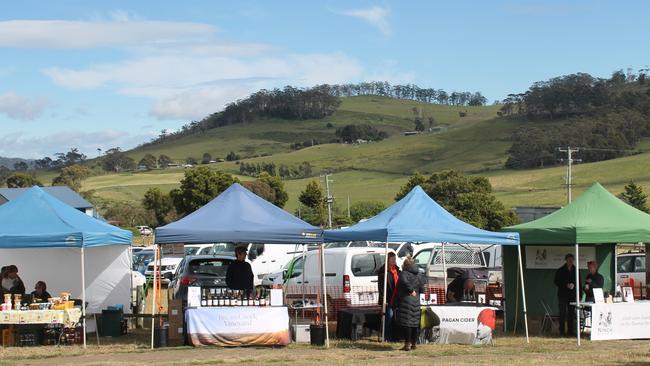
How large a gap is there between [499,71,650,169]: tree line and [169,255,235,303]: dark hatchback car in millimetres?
98020

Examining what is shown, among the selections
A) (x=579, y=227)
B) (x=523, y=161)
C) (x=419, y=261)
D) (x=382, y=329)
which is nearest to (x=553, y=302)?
(x=579, y=227)

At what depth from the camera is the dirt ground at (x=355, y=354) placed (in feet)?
45.0

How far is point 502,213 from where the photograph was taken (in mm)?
69188

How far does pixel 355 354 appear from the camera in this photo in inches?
577

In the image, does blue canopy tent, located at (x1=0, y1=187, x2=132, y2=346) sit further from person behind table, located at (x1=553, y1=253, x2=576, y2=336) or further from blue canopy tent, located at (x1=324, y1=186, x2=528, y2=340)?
person behind table, located at (x1=553, y1=253, x2=576, y2=336)

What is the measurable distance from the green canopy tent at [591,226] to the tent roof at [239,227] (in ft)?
13.9

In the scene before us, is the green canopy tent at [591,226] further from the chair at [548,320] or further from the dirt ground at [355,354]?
the chair at [548,320]

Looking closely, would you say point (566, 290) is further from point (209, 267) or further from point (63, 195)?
point (63, 195)

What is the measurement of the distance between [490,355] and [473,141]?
5225 inches

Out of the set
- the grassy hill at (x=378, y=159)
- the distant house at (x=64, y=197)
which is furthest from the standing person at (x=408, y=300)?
the grassy hill at (x=378, y=159)

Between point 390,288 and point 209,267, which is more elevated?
point 209,267

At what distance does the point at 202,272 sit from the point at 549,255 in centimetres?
739

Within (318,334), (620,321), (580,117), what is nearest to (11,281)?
(318,334)

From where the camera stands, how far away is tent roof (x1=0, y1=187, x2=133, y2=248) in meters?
15.7
